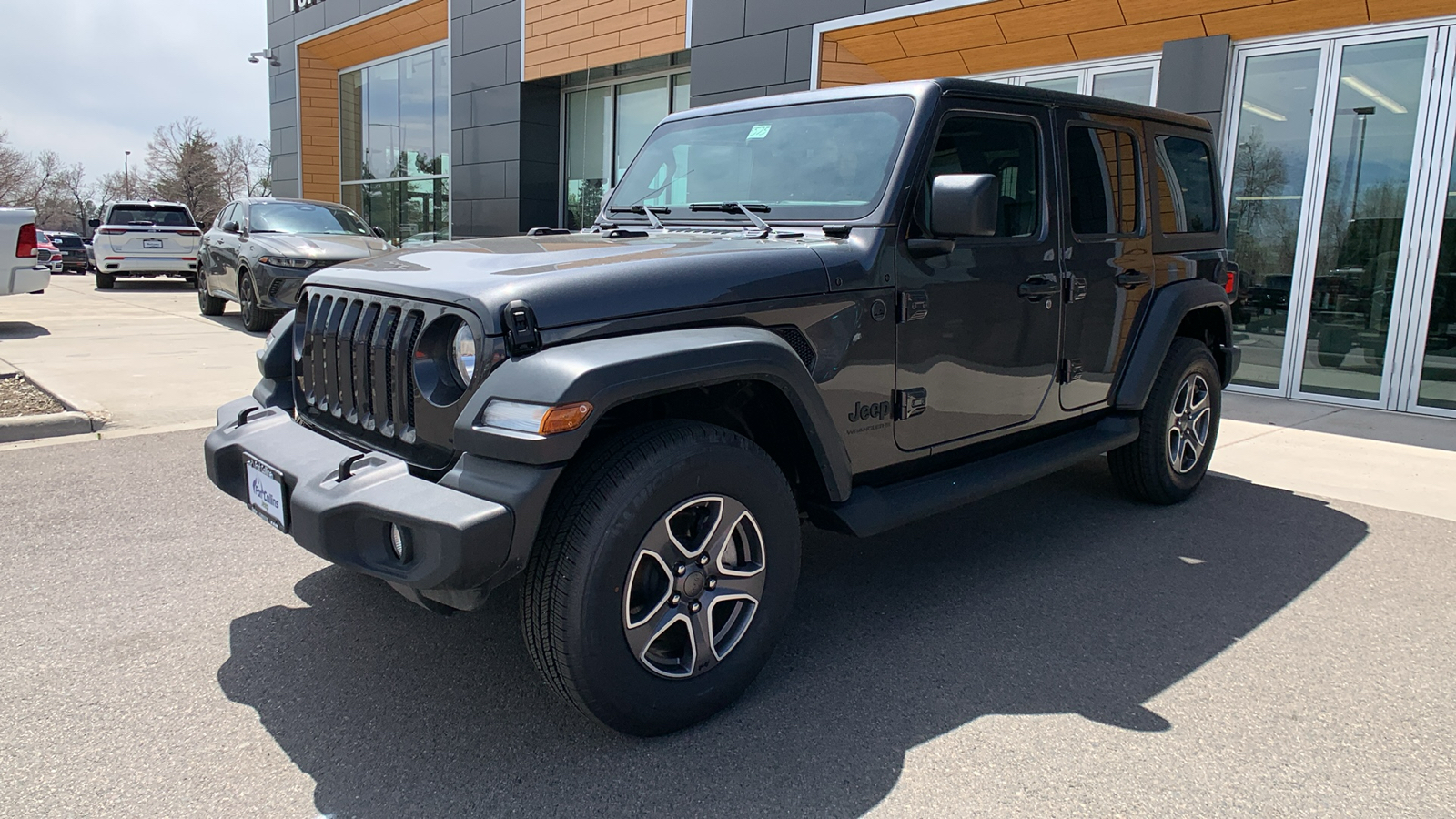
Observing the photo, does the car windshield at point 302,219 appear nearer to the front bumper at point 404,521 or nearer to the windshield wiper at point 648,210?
the windshield wiper at point 648,210

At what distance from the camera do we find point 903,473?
3555 millimetres

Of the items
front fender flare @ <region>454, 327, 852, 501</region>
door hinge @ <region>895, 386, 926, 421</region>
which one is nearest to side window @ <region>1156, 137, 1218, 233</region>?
door hinge @ <region>895, 386, 926, 421</region>

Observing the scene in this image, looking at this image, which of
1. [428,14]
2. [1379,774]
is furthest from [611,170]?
[1379,774]

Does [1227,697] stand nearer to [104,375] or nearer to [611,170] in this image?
[104,375]

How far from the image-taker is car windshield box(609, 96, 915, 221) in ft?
11.3

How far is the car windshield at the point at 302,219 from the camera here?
1176 cm

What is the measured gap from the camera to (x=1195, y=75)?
866cm

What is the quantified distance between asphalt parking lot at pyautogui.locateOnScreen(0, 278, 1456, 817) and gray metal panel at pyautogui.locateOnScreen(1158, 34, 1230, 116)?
5025 mm

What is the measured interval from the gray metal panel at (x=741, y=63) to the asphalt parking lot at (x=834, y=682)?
25.9 ft

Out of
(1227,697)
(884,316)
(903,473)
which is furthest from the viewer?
(903,473)

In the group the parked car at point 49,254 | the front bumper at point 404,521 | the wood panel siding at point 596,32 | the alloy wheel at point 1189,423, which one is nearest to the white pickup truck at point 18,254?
the parked car at point 49,254

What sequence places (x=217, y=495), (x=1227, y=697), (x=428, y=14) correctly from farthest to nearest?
(x=428, y=14) → (x=217, y=495) → (x=1227, y=697)

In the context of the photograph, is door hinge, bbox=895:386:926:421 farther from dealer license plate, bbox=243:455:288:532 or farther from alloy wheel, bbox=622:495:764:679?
dealer license plate, bbox=243:455:288:532

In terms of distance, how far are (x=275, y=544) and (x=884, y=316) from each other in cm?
276
